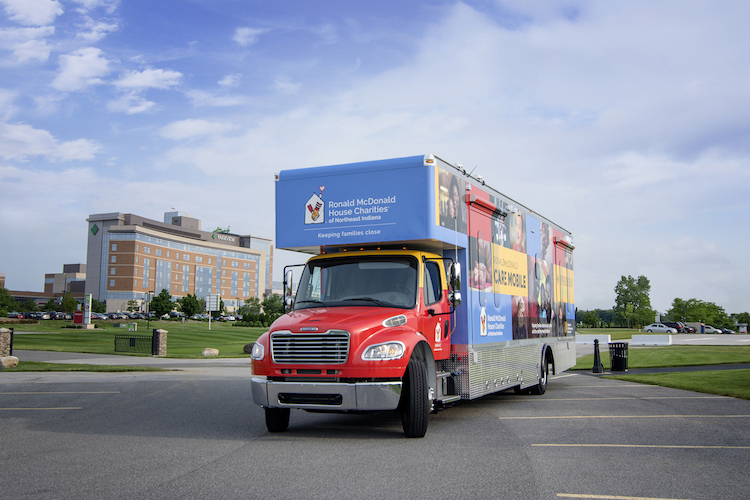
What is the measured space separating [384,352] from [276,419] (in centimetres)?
208

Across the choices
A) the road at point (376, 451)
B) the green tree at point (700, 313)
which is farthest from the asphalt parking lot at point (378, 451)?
the green tree at point (700, 313)

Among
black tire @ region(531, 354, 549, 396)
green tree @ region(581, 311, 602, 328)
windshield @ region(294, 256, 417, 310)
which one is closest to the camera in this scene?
windshield @ region(294, 256, 417, 310)

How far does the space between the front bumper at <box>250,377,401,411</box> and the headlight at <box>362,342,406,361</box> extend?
12.3 inches

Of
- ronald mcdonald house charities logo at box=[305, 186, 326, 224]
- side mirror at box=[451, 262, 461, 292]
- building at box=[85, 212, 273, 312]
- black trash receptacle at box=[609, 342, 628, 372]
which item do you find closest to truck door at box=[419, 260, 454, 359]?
side mirror at box=[451, 262, 461, 292]

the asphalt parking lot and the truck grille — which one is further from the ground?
the truck grille

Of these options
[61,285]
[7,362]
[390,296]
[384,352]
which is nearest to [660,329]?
[7,362]

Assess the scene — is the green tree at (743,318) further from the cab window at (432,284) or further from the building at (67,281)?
the building at (67,281)

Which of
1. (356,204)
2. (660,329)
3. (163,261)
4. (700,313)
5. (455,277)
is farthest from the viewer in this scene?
(163,261)

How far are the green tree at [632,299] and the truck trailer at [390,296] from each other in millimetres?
117210

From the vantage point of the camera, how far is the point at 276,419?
8.85 metres

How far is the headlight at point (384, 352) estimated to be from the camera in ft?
25.8

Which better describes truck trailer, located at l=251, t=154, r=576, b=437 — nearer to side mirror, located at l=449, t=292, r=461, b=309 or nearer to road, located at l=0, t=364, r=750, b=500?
side mirror, located at l=449, t=292, r=461, b=309

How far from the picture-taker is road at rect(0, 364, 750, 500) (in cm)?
567

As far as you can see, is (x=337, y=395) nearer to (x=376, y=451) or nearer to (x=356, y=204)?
(x=376, y=451)
